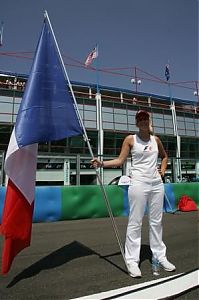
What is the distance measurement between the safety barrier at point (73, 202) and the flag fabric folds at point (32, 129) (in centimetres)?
396

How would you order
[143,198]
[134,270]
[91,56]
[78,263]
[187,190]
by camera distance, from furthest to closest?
1. [91,56]
2. [187,190]
3. [78,263]
4. [143,198]
5. [134,270]

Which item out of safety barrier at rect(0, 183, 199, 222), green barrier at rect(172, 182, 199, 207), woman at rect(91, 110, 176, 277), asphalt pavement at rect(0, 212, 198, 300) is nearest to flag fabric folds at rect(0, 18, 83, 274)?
asphalt pavement at rect(0, 212, 198, 300)

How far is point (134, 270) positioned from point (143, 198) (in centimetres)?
78

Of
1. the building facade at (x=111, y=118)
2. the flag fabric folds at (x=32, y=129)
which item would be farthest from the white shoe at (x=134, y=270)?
the building facade at (x=111, y=118)

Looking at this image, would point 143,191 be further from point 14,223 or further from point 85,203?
point 85,203

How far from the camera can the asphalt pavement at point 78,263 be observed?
9.25 ft

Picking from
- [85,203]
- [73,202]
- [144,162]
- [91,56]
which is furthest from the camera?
[91,56]

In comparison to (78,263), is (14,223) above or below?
above

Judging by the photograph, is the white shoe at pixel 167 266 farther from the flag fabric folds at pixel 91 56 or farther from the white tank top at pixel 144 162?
the flag fabric folds at pixel 91 56

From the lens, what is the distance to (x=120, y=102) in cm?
3256

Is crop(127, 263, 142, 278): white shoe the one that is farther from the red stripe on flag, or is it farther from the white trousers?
the red stripe on flag

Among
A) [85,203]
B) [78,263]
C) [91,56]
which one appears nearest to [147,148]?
[78,263]

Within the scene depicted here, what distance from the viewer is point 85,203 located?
8.23 metres

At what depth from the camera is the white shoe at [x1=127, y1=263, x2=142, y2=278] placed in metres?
3.11
